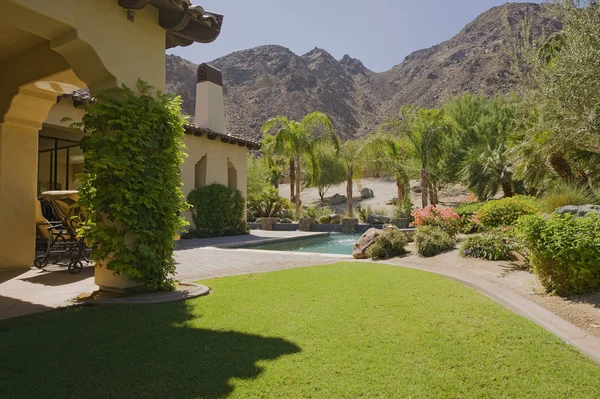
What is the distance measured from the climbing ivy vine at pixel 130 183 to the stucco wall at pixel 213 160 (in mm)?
10131

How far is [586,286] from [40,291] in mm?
7527

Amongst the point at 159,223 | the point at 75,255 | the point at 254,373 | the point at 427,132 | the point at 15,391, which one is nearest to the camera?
the point at 15,391

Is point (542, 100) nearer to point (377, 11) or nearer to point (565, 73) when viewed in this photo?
point (565, 73)

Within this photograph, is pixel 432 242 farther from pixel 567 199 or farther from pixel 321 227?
pixel 321 227

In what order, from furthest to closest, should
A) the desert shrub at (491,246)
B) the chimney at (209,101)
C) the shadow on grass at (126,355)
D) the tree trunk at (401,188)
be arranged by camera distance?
the tree trunk at (401,188) → the chimney at (209,101) → the desert shrub at (491,246) → the shadow on grass at (126,355)

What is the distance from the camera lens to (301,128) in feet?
72.2

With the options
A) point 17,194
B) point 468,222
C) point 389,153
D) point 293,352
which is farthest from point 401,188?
point 293,352

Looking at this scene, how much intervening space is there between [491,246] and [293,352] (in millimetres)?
6094

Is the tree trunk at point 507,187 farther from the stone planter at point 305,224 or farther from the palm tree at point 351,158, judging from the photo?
the stone planter at point 305,224

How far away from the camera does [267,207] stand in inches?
957

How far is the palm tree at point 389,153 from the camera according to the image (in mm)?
23219

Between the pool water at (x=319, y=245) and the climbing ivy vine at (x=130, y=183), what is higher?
the climbing ivy vine at (x=130, y=183)

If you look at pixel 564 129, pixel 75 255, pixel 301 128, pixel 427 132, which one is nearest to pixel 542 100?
pixel 564 129

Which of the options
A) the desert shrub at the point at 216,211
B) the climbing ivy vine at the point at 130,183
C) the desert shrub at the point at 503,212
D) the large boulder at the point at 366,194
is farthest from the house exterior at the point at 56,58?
the large boulder at the point at 366,194
